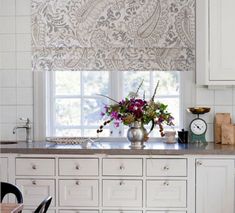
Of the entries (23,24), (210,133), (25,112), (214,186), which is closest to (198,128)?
(210,133)

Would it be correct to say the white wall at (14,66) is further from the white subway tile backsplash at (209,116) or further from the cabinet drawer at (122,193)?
the white subway tile backsplash at (209,116)

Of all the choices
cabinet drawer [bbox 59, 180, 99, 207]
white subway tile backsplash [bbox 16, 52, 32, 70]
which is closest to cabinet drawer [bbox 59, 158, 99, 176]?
cabinet drawer [bbox 59, 180, 99, 207]

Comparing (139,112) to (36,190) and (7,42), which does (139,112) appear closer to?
(36,190)

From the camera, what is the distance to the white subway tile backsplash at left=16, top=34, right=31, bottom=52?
13.0ft

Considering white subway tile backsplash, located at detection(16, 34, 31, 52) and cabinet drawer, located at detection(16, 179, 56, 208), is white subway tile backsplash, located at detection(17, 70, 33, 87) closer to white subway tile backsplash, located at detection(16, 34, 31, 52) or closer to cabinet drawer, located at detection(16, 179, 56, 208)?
white subway tile backsplash, located at detection(16, 34, 31, 52)

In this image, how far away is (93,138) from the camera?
4.00 m

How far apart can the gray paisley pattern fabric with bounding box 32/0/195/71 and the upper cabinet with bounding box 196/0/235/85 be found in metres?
0.26

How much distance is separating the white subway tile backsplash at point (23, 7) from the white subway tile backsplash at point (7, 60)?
0.37 meters

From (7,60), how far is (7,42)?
0.16m

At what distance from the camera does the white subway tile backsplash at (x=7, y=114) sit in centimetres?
401

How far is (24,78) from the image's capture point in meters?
3.99

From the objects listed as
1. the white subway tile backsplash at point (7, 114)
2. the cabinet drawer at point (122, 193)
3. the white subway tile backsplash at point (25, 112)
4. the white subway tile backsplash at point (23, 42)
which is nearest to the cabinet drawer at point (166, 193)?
the cabinet drawer at point (122, 193)

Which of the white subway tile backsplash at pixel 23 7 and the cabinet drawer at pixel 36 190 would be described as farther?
the white subway tile backsplash at pixel 23 7

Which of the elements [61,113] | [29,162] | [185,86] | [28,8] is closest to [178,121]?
[185,86]
